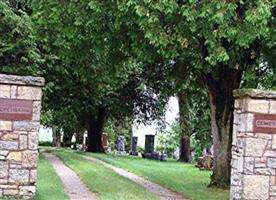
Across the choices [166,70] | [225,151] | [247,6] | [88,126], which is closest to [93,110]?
[88,126]

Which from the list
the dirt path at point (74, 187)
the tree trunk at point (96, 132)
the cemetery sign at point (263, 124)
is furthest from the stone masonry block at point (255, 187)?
the tree trunk at point (96, 132)

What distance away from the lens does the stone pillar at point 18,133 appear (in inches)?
419

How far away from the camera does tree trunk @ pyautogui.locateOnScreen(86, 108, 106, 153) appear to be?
34594mm

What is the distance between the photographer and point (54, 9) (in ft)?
46.3

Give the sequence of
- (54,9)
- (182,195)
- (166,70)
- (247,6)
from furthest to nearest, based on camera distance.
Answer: (166,70)
(54,9)
(182,195)
(247,6)

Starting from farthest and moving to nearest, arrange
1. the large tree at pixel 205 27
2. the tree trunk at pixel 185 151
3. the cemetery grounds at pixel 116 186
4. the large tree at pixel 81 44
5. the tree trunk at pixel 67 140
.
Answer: the tree trunk at pixel 67 140 → the tree trunk at pixel 185 151 → the large tree at pixel 81 44 → the cemetery grounds at pixel 116 186 → the large tree at pixel 205 27

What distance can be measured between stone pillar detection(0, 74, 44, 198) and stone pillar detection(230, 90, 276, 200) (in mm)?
3955

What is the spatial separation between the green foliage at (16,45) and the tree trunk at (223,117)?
328 inches

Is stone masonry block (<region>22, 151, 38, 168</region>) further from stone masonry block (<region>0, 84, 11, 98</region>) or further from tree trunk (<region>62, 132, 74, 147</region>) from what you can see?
tree trunk (<region>62, 132, 74, 147</region>)

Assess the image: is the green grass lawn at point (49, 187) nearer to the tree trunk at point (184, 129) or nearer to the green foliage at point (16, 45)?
the green foliage at point (16, 45)

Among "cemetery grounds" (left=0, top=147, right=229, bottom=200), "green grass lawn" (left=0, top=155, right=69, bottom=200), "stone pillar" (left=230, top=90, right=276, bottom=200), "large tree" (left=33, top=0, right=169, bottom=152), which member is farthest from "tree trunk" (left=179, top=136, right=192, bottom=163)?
"stone pillar" (left=230, top=90, right=276, bottom=200)

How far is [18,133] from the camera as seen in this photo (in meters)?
10.7

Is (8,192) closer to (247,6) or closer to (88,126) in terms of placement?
(247,6)

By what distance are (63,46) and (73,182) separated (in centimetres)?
461
